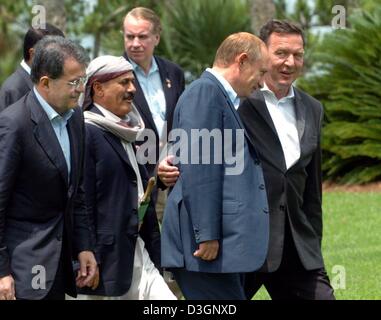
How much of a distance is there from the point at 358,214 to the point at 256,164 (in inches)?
337

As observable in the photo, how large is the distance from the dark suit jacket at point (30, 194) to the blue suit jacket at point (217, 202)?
2.03 feet

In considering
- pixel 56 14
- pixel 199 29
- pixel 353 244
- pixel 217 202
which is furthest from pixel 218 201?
pixel 199 29

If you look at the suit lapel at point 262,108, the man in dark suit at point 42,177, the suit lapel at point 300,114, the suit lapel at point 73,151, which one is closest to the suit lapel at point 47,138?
the man in dark suit at point 42,177

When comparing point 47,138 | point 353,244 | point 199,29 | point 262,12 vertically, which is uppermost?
point 47,138

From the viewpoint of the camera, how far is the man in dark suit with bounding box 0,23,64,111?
24.1 ft

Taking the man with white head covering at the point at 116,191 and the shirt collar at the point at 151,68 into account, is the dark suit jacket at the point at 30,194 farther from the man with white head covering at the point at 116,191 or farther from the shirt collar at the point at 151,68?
the shirt collar at the point at 151,68

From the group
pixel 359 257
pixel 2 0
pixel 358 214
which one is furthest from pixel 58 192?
pixel 2 0

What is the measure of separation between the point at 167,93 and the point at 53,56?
3.16m

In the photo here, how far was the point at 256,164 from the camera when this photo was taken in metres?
6.07

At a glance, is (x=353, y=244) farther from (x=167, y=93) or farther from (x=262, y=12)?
(x=262, y=12)

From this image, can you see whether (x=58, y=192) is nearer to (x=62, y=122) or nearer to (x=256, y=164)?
(x=62, y=122)

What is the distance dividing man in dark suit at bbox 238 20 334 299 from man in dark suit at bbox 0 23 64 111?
4.82 feet

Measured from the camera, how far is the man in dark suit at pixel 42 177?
5656 mm

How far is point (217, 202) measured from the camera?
19.2ft
